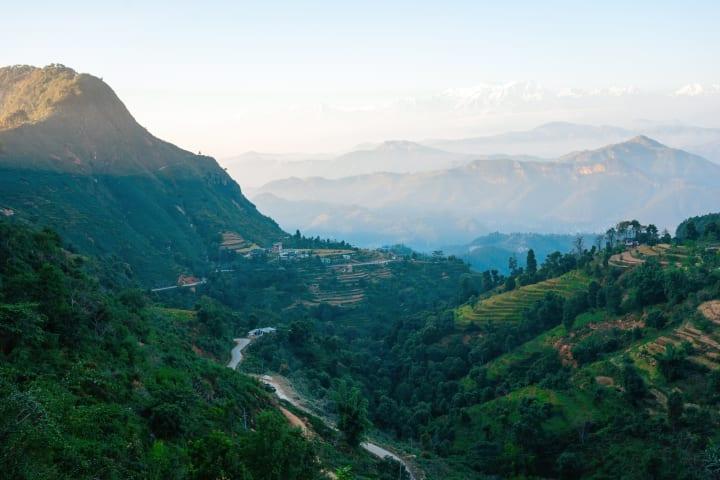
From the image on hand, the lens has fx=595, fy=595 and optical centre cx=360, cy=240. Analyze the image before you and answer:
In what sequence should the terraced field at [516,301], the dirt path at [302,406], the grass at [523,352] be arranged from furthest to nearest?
the terraced field at [516,301]
the grass at [523,352]
the dirt path at [302,406]

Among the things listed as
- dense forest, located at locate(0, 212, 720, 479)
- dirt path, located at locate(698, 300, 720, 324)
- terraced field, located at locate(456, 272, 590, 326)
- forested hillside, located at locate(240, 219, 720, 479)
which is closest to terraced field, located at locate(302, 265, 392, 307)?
dense forest, located at locate(0, 212, 720, 479)

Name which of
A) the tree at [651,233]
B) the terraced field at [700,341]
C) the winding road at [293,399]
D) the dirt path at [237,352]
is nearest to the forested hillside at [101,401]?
the winding road at [293,399]

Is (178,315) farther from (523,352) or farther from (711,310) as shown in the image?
(711,310)

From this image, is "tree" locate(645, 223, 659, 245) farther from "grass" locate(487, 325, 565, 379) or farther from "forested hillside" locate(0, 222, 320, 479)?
"forested hillside" locate(0, 222, 320, 479)

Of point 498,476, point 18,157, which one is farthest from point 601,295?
point 18,157

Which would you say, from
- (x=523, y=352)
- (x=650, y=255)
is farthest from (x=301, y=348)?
(x=650, y=255)

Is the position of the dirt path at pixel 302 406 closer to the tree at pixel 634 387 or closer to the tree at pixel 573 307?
the tree at pixel 634 387
